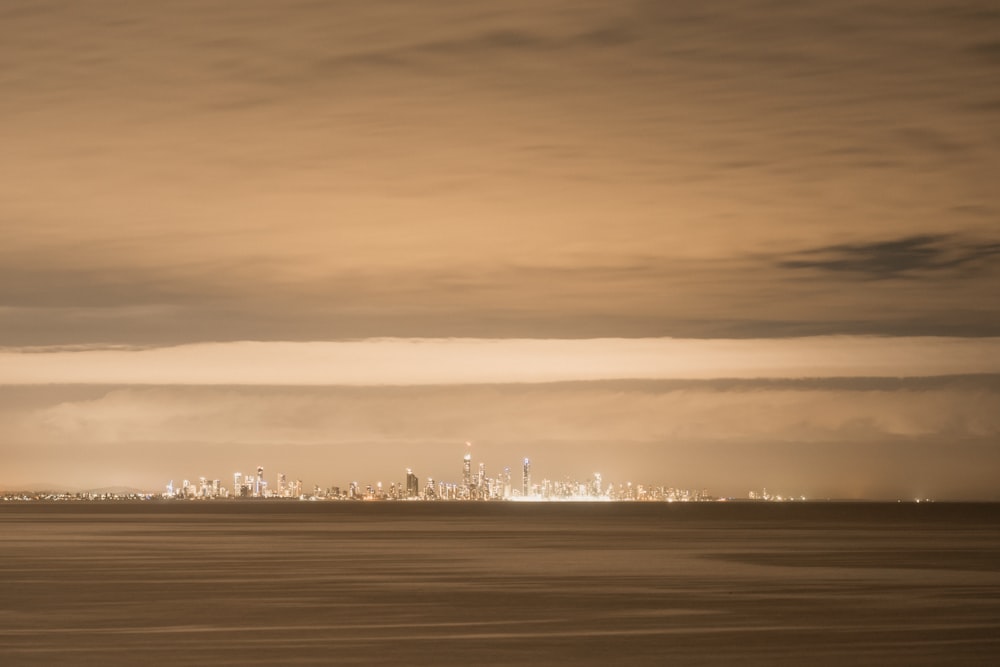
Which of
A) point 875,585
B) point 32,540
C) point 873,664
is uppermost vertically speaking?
point 32,540

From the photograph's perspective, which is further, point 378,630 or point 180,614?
point 180,614

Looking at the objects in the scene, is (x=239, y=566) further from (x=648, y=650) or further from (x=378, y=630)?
(x=648, y=650)

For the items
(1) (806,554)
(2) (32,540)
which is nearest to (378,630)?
(1) (806,554)

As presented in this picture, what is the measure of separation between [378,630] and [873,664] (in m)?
11.7

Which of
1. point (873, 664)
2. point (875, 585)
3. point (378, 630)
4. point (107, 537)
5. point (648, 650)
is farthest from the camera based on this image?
point (107, 537)

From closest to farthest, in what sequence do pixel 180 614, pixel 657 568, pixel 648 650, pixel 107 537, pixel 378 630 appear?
pixel 648 650 < pixel 378 630 < pixel 180 614 < pixel 657 568 < pixel 107 537

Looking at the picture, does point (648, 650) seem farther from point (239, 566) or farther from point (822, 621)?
point (239, 566)

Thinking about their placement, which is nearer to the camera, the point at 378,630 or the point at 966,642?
the point at 966,642

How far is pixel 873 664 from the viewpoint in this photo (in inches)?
1148

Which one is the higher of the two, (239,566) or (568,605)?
(239,566)

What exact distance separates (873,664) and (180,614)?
18.3 meters

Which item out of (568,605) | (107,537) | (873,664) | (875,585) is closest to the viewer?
(873,664)

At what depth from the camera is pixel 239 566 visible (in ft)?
206

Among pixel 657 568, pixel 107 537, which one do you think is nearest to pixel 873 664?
pixel 657 568
